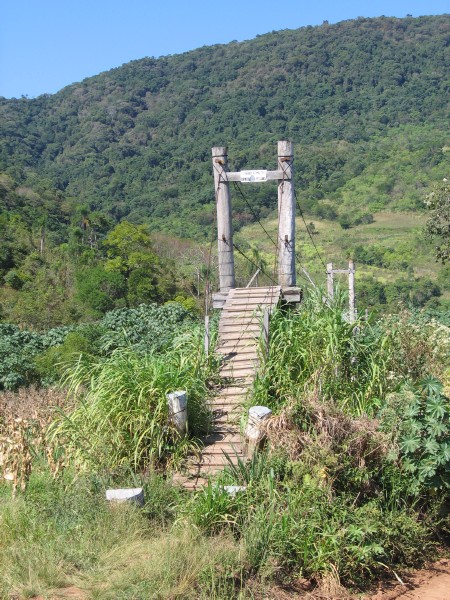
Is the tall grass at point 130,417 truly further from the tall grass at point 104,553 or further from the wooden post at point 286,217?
the wooden post at point 286,217

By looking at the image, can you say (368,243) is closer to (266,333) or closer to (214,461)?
(266,333)

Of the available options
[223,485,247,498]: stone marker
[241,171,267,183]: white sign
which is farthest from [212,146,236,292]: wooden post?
[223,485,247,498]: stone marker

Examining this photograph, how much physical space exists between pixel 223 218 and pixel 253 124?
88550 millimetres

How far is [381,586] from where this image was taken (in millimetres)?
6219

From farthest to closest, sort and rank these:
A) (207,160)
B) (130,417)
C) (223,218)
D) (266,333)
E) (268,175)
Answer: (207,160), (223,218), (268,175), (266,333), (130,417)

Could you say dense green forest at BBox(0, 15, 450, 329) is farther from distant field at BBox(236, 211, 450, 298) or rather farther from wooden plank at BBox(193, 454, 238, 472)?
wooden plank at BBox(193, 454, 238, 472)

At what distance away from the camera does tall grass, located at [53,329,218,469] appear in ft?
24.3

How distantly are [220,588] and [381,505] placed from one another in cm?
198

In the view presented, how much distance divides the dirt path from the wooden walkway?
1690 mm

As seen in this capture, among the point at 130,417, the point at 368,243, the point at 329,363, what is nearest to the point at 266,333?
the point at 329,363

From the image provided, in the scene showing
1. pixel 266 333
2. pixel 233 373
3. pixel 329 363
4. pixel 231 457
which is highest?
pixel 266 333

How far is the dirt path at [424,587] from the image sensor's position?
6.07 metres

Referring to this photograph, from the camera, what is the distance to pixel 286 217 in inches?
425

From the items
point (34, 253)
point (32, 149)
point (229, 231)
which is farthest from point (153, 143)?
point (229, 231)
